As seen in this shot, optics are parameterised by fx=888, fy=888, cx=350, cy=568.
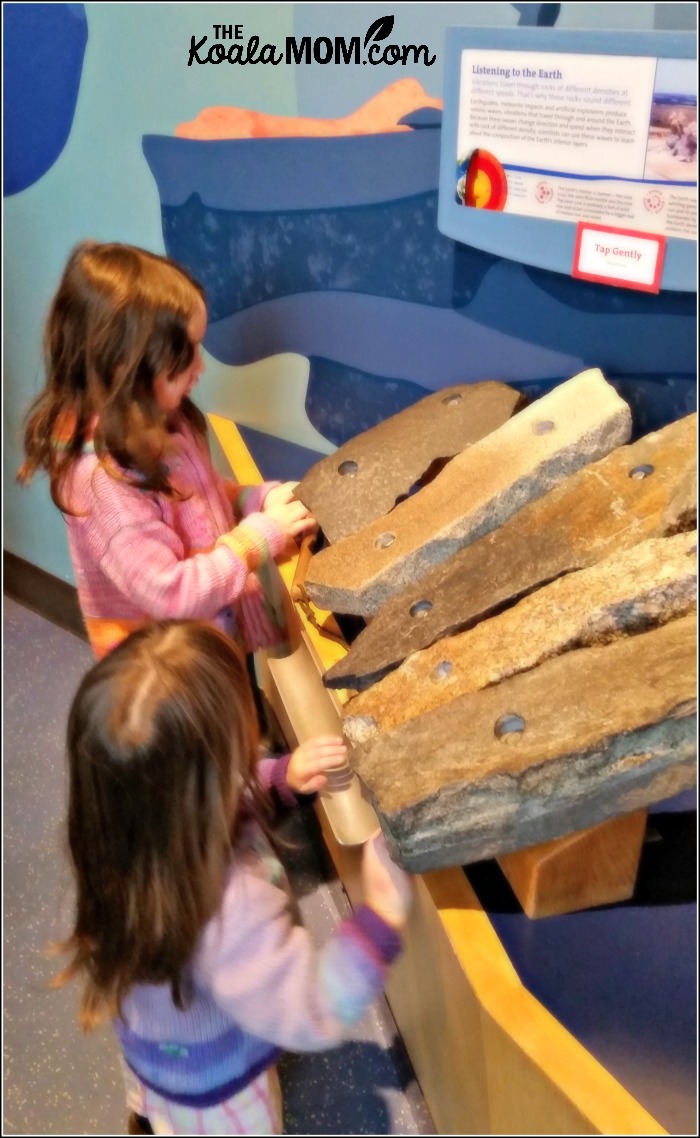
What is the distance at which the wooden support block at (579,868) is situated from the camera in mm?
677

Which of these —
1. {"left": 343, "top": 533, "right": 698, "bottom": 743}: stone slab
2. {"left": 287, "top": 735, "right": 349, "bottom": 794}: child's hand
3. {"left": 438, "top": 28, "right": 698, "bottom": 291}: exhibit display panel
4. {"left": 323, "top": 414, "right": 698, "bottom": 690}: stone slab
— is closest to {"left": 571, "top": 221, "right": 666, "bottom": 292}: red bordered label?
{"left": 438, "top": 28, "right": 698, "bottom": 291}: exhibit display panel

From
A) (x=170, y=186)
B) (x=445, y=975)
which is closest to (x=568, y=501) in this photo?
(x=445, y=975)

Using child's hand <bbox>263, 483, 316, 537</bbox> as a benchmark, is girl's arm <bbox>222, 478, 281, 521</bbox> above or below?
below

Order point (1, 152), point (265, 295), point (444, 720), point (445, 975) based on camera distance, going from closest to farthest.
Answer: point (444, 720), point (445, 975), point (265, 295), point (1, 152)

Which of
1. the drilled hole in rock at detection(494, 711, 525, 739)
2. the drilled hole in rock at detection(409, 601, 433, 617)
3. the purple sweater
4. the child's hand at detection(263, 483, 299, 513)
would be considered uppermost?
the drilled hole in rock at detection(409, 601, 433, 617)

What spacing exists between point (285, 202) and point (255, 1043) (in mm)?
967

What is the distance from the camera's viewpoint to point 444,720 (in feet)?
2.13

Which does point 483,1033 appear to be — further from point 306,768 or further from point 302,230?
point 302,230

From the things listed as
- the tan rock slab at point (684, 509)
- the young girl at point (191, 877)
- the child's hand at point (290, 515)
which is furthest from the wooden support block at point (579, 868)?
the child's hand at point (290, 515)

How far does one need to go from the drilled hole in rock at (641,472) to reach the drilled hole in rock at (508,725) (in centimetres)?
22

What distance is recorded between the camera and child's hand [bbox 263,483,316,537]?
3.47 ft

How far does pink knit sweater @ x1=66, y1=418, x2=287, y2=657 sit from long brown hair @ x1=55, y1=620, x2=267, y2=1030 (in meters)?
0.28

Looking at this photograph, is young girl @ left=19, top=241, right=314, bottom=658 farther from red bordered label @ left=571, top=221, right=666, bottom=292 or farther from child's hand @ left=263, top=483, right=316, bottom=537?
red bordered label @ left=571, top=221, right=666, bottom=292

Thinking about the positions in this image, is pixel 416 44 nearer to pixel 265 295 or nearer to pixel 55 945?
pixel 265 295
